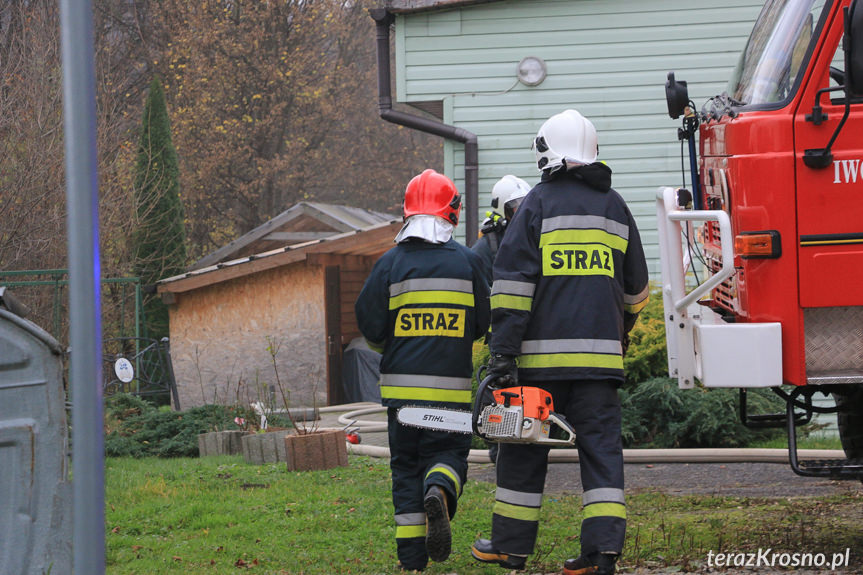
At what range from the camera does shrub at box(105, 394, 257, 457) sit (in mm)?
10547

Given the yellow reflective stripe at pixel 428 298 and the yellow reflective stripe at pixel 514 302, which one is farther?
the yellow reflective stripe at pixel 428 298

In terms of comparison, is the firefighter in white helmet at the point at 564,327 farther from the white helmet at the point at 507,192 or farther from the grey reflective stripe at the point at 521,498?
the white helmet at the point at 507,192

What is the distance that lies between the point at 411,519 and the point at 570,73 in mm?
8097

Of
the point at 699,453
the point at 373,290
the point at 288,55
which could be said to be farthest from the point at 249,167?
the point at 373,290

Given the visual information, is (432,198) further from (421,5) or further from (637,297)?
(421,5)

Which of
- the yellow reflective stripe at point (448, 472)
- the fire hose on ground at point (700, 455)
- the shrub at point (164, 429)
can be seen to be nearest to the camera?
the yellow reflective stripe at point (448, 472)

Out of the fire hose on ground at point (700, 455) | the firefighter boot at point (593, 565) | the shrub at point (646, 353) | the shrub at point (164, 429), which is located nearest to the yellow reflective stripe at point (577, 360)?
the firefighter boot at point (593, 565)

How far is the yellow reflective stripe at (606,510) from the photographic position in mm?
4684

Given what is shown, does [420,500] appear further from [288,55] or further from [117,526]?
[288,55]

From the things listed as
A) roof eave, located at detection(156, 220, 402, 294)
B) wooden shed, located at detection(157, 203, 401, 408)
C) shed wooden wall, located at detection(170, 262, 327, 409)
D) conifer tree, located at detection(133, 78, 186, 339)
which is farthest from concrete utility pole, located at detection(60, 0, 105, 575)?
conifer tree, located at detection(133, 78, 186, 339)

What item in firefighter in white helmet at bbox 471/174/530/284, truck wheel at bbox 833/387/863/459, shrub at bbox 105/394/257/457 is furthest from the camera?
shrub at bbox 105/394/257/457

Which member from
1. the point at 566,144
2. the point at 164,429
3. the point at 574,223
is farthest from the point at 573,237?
the point at 164,429

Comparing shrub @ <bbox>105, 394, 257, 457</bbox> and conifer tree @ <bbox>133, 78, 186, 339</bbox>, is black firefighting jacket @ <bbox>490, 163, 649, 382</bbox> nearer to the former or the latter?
shrub @ <bbox>105, 394, 257, 457</bbox>

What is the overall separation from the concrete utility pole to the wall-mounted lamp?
9884mm
